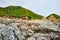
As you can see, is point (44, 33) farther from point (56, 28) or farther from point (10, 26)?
point (10, 26)

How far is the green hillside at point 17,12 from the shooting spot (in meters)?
33.3

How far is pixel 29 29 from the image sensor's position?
31.1 metres

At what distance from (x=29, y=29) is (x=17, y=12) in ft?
12.3

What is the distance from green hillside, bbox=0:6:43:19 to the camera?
33.3m

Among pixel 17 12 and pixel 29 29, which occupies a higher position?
pixel 17 12

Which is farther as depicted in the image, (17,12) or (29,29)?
(17,12)

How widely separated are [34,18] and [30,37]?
3952 millimetres

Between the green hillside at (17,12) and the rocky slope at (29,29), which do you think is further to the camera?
the green hillside at (17,12)

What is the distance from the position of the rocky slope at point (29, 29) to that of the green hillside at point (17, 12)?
4.40 ft

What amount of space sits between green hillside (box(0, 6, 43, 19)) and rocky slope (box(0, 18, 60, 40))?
52.8 inches

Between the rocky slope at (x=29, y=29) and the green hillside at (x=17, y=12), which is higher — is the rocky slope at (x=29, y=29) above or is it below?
below

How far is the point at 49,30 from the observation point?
31.5 metres

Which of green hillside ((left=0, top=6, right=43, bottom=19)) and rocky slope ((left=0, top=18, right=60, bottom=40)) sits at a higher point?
green hillside ((left=0, top=6, right=43, bottom=19))

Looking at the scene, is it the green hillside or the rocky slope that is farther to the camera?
the green hillside
